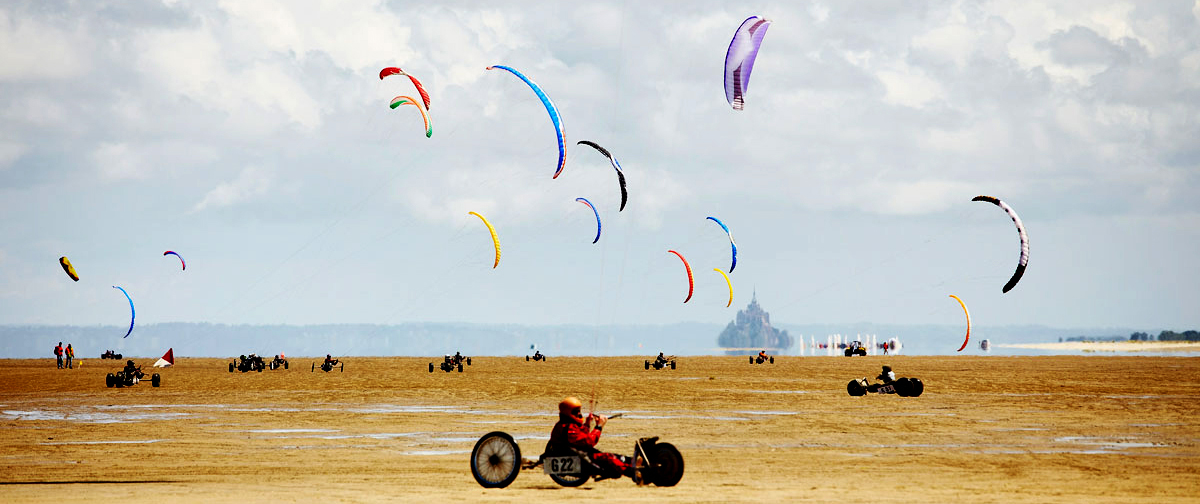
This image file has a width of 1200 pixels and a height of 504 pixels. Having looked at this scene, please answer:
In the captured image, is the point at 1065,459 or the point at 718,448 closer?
the point at 1065,459

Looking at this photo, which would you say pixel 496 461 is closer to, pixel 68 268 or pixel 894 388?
pixel 894 388

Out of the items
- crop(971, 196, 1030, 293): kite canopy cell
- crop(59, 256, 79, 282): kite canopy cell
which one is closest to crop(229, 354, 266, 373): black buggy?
crop(59, 256, 79, 282): kite canopy cell

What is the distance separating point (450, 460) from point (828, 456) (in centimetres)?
608

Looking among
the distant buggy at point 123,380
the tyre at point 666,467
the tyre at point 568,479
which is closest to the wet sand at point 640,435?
the tyre at point 568,479

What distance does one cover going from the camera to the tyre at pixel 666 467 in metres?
15.7

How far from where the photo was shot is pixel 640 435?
2411 cm

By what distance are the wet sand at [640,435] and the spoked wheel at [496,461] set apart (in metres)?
0.16

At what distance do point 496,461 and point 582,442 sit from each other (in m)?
1.15

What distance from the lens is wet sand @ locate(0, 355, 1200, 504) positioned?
15.7 m

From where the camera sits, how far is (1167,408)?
A: 31.7 m

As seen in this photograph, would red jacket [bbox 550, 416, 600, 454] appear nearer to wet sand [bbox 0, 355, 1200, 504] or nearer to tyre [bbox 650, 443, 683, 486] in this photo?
wet sand [bbox 0, 355, 1200, 504]

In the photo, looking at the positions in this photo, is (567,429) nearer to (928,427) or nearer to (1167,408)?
(928,427)

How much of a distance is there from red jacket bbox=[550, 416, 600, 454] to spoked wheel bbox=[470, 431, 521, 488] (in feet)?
1.87

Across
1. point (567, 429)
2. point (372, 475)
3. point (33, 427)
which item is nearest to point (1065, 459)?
point (567, 429)
